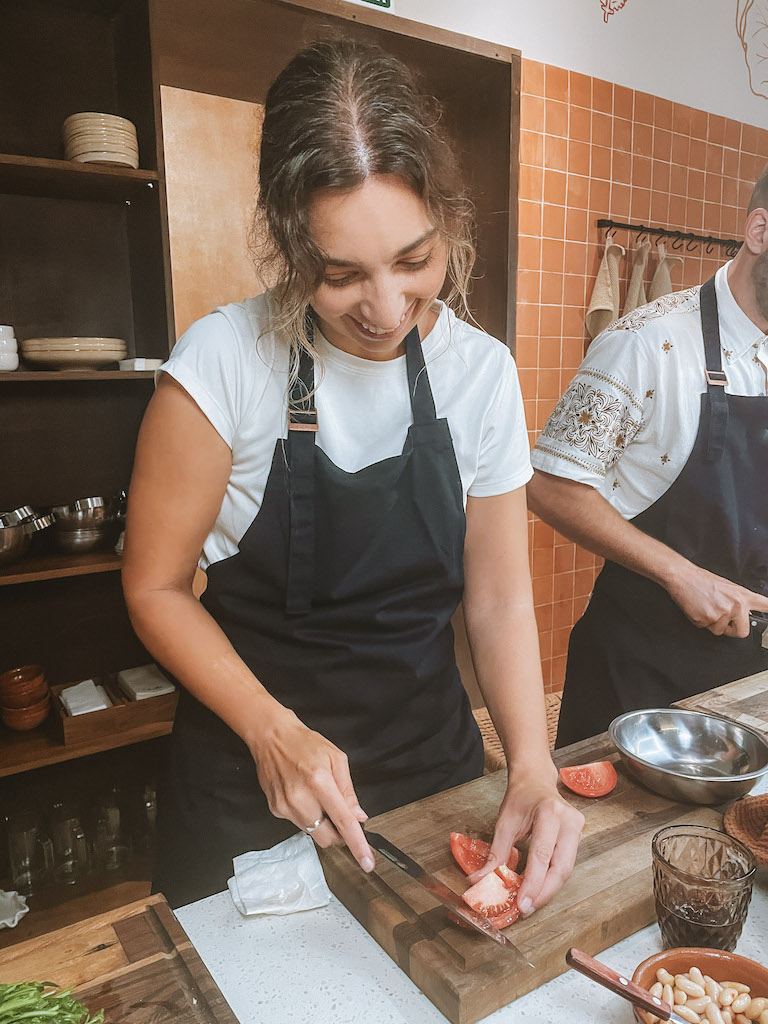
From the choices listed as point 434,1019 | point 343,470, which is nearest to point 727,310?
point 343,470

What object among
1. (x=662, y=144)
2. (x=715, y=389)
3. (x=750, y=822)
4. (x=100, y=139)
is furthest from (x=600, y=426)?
(x=662, y=144)

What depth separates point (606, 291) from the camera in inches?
134

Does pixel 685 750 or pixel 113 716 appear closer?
pixel 685 750

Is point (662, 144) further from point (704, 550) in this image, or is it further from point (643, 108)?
point (704, 550)

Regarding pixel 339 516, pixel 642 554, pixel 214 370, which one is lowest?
pixel 642 554

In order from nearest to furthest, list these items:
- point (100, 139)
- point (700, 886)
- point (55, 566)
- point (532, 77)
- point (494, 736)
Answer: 1. point (700, 886)
2. point (100, 139)
3. point (55, 566)
4. point (494, 736)
5. point (532, 77)

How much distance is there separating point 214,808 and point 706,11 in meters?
4.13

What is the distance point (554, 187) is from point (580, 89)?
1.43 ft

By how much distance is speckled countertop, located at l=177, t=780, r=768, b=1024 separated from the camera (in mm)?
780

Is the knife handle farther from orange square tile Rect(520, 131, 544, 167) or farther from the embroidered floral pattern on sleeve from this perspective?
orange square tile Rect(520, 131, 544, 167)

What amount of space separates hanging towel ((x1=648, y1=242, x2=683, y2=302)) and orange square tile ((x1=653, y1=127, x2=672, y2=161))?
15.8 inches

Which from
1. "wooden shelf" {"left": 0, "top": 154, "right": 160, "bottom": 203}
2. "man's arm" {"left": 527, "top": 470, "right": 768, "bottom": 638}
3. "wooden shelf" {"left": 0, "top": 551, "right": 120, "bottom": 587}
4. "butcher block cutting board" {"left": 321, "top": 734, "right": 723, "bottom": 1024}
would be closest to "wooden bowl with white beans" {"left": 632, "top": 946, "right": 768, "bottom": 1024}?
"butcher block cutting board" {"left": 321, "top": 734, "right": 723, "bottom": 1024}

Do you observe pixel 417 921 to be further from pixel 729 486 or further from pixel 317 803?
pixel 729 486

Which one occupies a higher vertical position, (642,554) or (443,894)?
(642,554)
